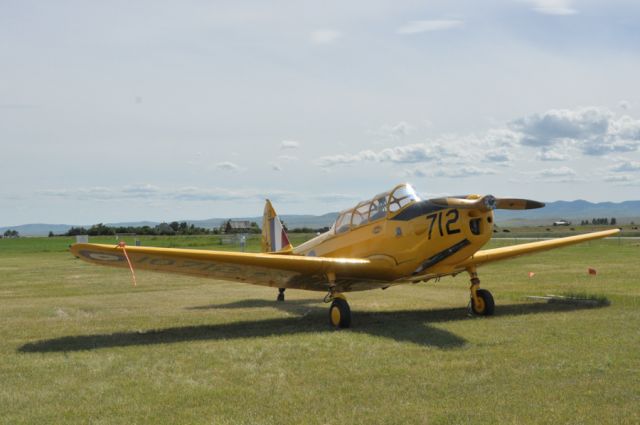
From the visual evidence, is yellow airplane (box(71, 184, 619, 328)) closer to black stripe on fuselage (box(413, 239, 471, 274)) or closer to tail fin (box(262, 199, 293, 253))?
black stripe on fuselage (box(413, 239, 471, 274))

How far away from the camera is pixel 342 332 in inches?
407

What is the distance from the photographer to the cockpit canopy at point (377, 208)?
1168 centimetres

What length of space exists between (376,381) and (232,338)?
3.81 meters

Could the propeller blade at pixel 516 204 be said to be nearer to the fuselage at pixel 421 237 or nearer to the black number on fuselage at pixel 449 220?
the fuselage at pixel 421 237

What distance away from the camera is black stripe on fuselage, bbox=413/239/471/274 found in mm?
10859

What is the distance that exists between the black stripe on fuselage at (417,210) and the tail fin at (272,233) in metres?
5.37

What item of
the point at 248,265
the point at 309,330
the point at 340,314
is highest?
the point at 248,265

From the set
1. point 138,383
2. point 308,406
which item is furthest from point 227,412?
point 138,383

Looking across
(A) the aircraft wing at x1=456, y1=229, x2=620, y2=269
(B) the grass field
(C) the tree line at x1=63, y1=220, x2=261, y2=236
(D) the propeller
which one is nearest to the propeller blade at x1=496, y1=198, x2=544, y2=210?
(D) the propeller

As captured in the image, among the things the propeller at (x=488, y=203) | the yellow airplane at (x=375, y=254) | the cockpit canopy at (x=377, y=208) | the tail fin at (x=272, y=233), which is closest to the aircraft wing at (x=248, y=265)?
the yellow airplane at (x=375, y=254)

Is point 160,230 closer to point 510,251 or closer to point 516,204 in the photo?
point 510,251

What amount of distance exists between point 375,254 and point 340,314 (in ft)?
4.85

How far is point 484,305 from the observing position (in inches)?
465

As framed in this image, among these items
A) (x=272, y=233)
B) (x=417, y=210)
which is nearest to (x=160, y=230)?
(x=272, y=233)
